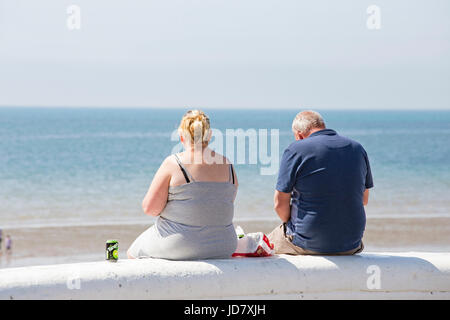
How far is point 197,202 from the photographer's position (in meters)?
3.18

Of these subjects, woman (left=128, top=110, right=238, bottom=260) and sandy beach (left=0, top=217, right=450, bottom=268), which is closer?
woman (left=128, top=110, right=238, bottom=260)

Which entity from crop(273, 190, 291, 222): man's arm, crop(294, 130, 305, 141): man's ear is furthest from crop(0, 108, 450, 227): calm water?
crop(273, 190, 291, 222): man's arm

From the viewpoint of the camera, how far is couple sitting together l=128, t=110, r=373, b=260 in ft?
10.4

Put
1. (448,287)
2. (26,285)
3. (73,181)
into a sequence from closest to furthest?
1. (26,285)
2. (448,287)
3. (73,181)

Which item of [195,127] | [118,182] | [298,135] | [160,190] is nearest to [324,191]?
[298,135]

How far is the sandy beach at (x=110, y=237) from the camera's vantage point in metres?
9.41

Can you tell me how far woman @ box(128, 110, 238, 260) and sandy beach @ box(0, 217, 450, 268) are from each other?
6.22 meters

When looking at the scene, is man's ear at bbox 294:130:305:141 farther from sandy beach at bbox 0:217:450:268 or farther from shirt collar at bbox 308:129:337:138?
sandy beach at bbox 0:217:450:268

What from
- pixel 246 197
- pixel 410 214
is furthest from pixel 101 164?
pixel 410 214

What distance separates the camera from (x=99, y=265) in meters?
3.01

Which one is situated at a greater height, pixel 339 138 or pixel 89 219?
pixel 339 138

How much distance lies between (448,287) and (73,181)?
67.8 feet

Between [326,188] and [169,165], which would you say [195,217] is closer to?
[169,165]
